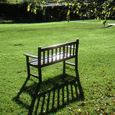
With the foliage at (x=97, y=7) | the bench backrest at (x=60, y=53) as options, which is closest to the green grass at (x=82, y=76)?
the bench backrest at (x=60, y=53)

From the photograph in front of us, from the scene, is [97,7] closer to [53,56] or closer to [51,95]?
[51,95]

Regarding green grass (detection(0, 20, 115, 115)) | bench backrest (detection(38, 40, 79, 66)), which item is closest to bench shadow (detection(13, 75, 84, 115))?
green grass (detection(0, 20, 115, 115))

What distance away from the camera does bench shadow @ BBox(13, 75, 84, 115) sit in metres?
7.17

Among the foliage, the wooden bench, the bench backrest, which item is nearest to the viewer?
the foliage

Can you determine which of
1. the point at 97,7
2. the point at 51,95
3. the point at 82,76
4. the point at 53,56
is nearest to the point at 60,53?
the point at 53,56

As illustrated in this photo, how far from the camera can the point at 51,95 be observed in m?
7.94

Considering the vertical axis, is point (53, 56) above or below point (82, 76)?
above

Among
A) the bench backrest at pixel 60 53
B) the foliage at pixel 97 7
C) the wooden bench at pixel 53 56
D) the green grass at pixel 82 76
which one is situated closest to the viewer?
the foliage at pixel 97 7

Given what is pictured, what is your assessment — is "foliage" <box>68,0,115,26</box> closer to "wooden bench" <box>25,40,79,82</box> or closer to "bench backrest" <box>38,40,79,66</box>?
"wooden bench" <box>25,40,79,82</box>

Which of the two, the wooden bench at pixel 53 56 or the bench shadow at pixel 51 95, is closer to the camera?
the bench shadow at pixel 51 95

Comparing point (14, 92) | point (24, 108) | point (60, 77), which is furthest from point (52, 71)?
point (24, 108)

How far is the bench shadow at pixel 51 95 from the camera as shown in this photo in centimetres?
717

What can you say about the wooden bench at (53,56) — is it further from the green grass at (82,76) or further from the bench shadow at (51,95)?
the green grass at (82,76)

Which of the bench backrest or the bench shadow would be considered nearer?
the bench shadow
